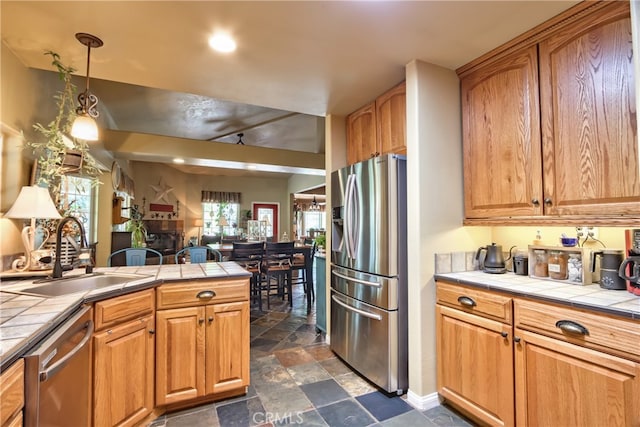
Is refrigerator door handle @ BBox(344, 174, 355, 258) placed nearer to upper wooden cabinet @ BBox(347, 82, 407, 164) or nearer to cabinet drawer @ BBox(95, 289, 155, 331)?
upper wooden cabinet @ BBox(347, 82, 407, 164)

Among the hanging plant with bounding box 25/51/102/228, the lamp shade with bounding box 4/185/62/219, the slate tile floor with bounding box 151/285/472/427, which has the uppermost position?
the hanging plant with bounding box 25/51/102/228

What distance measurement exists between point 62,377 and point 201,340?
34.8 inches

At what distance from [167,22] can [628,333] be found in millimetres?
2588

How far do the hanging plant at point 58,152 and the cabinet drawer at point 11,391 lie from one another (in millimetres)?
1658

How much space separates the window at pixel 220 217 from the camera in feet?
28.9

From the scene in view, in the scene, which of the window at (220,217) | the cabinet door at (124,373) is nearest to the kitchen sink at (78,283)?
the cabinet door at (124,373)

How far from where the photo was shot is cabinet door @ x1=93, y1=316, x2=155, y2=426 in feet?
4.97

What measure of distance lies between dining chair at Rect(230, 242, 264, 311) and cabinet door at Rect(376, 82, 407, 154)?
240 centimetres

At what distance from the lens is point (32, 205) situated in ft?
6.02

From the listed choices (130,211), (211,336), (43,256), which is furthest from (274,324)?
(130,211)

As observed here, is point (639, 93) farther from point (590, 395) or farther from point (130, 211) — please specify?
point (130, 211)

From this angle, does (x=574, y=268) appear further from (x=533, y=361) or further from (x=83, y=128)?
(x=83, y=128)

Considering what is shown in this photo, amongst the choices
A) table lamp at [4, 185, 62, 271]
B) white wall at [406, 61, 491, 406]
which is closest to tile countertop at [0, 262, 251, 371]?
table lamp at [4, 185, 62, 271]

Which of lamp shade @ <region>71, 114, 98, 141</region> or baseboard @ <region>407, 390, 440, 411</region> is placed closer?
lamp shade @ <region>71, 114, 98, 141</region>
